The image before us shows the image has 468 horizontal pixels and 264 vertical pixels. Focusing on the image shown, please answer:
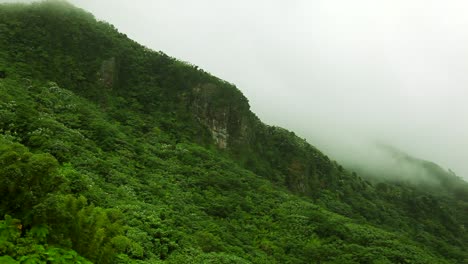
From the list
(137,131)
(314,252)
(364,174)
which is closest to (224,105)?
(137,131)

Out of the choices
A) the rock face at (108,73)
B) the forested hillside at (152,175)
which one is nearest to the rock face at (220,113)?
the forested hillside at (152,175)

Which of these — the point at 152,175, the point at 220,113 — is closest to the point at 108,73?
the point at 220,113

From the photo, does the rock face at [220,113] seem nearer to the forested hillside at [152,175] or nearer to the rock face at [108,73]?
the forested hillside at [152,175]

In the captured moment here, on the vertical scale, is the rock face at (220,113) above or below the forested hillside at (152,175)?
above

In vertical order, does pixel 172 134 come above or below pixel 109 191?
above

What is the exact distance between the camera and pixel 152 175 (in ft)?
200

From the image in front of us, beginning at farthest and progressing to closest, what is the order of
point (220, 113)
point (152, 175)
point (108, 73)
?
point (220, 113) < point (108, 73) < point (152, 175)

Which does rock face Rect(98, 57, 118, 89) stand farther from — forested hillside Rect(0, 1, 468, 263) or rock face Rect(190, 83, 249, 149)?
rock face Rect(190, 83, 249, 149)

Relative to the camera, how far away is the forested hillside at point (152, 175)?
82.0 feet

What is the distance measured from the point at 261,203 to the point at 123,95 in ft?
118

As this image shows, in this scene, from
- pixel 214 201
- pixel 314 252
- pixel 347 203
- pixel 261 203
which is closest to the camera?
pixel 314 252

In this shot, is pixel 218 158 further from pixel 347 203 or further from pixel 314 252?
pixel 347 203

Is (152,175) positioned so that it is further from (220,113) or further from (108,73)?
(220,113)

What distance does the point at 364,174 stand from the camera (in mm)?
172000
